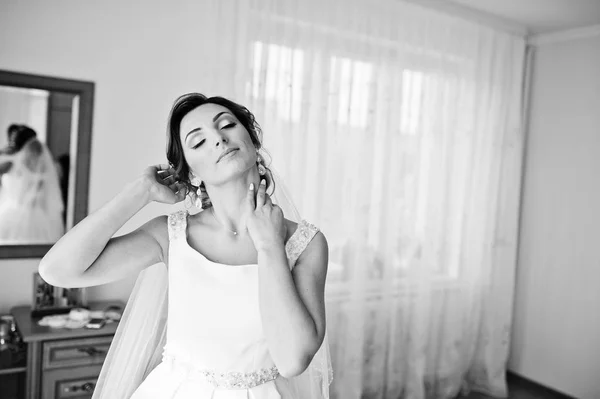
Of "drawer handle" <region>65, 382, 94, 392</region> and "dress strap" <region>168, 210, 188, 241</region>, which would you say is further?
"drawer handle" <region>65, 382, 94, 392</region>

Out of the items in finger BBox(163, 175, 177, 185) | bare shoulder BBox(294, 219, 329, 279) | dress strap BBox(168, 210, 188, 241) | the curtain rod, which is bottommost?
bare shoulder BBox(294, 219, 329, 279)

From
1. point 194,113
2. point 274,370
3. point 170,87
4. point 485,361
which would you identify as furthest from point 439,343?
point 194,113

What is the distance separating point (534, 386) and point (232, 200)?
3774mm

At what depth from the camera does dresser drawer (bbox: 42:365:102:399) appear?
2552 millimetres

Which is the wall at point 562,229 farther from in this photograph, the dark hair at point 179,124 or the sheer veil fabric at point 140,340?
the dark hair at point 179,124

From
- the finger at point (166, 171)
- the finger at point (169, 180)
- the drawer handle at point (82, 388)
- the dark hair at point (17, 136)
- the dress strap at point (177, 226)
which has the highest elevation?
the dark hair at point (17, 136)

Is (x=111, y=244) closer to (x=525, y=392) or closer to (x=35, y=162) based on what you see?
(x=35, y=162)

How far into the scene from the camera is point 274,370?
167 cm

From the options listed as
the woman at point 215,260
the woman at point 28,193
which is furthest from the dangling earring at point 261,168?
the woman at point 28,193

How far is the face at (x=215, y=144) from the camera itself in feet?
5.18

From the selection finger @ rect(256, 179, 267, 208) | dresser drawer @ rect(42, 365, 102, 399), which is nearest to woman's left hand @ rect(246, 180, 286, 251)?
finger @ rect(256, 179, 267, 208)

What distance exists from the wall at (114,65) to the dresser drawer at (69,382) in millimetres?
525

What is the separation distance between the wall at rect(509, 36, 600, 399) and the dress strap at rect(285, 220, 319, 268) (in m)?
3.26

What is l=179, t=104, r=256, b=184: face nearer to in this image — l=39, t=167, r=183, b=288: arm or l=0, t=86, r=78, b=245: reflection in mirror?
l=39, t=167, r=183, b=288: arm
